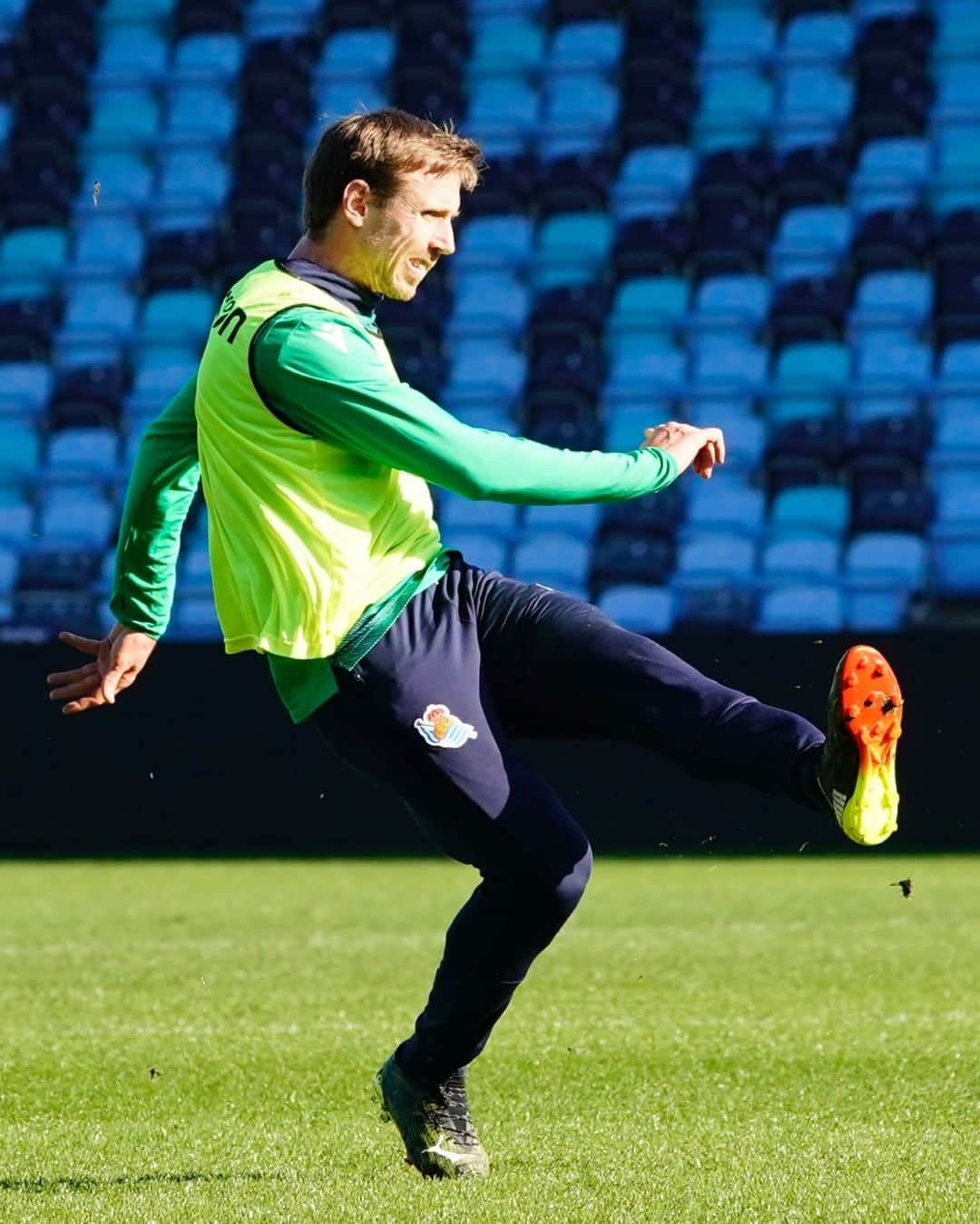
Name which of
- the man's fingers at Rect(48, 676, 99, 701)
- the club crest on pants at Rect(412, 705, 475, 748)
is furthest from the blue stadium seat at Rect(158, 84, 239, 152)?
the club crest on pants at Rect(412, 705, 475, 748)

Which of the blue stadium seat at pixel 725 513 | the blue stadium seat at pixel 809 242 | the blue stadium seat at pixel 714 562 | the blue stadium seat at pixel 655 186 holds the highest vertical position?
the blue stadium seat at pixel 655 186

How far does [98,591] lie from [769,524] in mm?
4404

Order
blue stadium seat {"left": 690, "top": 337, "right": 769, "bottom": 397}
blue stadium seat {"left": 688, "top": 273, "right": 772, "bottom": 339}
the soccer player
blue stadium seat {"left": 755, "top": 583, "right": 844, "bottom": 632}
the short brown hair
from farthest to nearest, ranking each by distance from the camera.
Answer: blue stadium seat {"left": 688, "top": 273, "right": 772, "bottom": 339} < blue stadium seat {"left": 690, "top": 337, "right": 769, "bottom": 397} < blue stadium seat {"left": 755, "top": 583, "right": 844, "bottom": 632} < the short brown hair < the soccer player

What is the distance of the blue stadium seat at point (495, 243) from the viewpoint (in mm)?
14875

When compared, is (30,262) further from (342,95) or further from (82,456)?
(342,95)

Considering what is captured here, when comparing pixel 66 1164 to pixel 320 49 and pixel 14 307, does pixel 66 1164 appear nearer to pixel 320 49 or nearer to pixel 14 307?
pixel 14 307

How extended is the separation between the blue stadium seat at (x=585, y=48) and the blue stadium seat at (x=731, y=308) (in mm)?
2508

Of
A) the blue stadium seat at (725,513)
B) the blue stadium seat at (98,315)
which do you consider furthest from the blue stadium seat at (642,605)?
the blue stadium seat at (98,315)

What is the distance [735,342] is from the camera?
14062 millimetres

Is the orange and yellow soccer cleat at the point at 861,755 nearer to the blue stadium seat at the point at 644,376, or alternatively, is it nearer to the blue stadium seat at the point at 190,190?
the blue stadium seat at the point at 644,376

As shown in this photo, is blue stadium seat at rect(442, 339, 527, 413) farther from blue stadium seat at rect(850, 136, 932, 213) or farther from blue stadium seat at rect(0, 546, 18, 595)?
blue stadium seat at rect(0, 546, 18, 595)

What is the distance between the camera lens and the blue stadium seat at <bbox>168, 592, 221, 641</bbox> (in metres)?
12.2

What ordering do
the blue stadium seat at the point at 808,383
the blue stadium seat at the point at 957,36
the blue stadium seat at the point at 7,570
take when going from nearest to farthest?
the blue stadium seat at the point at 7,570 → the blue stadium seat at the point at 808,383 → the blue stadium seat at the point at 957,36

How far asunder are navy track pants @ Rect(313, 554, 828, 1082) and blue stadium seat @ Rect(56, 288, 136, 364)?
11.9 metres
